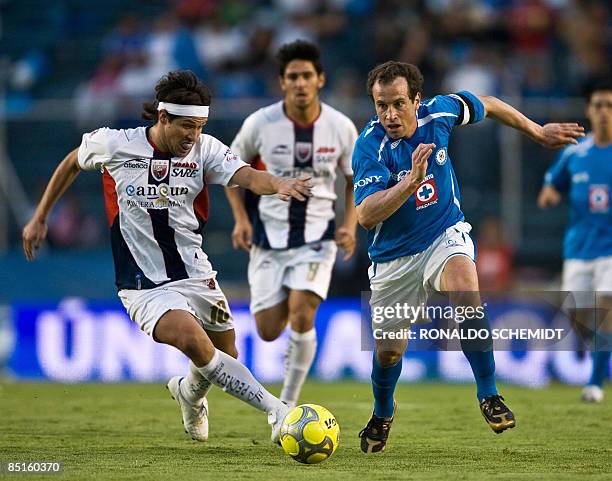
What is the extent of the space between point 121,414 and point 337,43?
9.89 meters

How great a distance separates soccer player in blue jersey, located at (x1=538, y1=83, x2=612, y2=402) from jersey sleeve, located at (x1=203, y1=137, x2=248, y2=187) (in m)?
4.69

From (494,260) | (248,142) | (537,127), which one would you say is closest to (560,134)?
(537,127)

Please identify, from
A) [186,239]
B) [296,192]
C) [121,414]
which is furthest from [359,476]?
[121,414]

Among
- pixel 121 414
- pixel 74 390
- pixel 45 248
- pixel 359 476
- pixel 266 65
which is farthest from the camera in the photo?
pixel 266 65

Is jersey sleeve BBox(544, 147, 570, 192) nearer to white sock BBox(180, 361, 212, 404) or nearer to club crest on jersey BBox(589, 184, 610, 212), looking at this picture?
club crest on jersey BBox(589, 184, 610, 212)

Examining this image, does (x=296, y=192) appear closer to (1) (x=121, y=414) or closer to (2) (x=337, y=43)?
(1) (x=121, y=414)

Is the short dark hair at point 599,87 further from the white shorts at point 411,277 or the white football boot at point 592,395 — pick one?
the white shorts at point 411,277

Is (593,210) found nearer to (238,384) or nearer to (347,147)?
(347,147)

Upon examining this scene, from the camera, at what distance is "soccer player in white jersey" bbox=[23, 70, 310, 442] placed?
295 inches

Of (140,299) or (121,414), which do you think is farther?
(121,414)

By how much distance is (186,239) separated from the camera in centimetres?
777

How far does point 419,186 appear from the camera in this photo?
753 cm

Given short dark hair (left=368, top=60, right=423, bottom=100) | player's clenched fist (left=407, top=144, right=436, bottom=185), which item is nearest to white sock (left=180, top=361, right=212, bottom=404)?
player's clenched fist (left=407, top=144, right=436, bottom=185)

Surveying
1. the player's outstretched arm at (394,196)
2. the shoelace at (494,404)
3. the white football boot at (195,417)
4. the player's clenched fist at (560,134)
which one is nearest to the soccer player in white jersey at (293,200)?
the white football boot at (195,417)
